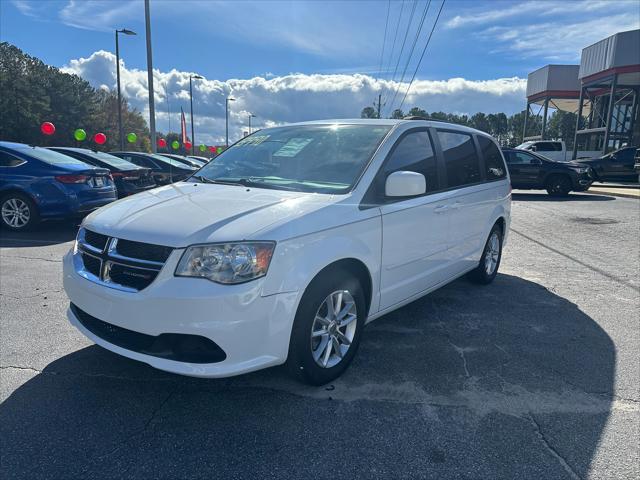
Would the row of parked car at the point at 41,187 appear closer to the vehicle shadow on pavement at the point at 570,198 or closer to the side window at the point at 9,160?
the side window at the point at 9,160

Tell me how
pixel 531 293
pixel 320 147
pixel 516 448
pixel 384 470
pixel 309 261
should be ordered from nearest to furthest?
1. pixel 384 470
2. pixel 516 448
3. pixel 309 261
4. pixel 320 147
5. pixel 531 293

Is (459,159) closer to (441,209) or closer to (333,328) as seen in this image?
(441,209)

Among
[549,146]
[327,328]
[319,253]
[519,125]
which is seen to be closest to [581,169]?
[549,146]

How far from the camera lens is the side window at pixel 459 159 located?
4.55 m

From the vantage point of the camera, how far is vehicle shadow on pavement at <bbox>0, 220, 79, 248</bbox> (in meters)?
7.73

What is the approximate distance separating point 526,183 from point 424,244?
595 inches

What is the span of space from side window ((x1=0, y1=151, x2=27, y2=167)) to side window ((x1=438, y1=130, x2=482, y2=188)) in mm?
7567

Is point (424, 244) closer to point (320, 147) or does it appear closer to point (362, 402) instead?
point (320, 147)

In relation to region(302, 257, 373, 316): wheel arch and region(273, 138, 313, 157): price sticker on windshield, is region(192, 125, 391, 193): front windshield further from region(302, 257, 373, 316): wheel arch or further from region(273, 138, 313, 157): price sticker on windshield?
region(302, 257, 373, 316): wheel arch

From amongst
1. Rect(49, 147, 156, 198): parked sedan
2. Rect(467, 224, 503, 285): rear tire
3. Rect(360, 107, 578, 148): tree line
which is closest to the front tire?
Rect(467, 224, 503, 285): rear tire

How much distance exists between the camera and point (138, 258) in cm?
276

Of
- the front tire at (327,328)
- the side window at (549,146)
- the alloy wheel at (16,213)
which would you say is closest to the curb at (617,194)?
the side window at (549,146)

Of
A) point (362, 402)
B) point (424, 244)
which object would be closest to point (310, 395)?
point (362, 402)

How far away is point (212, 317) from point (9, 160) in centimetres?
793
